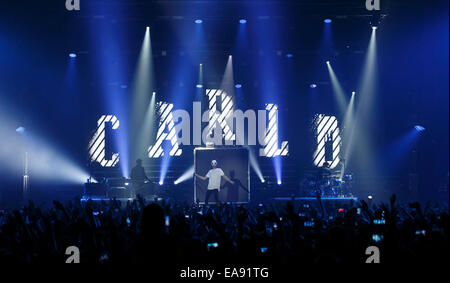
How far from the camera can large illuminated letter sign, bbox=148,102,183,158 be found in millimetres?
22531

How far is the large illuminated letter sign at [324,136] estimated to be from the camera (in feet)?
74.9

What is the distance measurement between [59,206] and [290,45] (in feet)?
51.4

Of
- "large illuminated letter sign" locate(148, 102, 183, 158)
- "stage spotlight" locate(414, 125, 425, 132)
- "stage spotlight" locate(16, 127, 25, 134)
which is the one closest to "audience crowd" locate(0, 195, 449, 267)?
→ "stage spotlight" locate(16, 127, 25, 134)

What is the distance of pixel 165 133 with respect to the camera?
22719 millimetres

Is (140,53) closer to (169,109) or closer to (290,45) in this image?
(169,109)

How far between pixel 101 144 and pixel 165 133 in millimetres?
2744

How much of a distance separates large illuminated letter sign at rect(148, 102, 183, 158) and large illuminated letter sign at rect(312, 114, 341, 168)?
5.84 meters

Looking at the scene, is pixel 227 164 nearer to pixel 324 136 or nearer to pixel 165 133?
pixel 165 133

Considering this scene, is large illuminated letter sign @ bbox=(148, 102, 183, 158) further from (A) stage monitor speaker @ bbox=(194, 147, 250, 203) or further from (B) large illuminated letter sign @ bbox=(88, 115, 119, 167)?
(A) stage monitor speaker @ bbox=(194, 147, 250, 203)

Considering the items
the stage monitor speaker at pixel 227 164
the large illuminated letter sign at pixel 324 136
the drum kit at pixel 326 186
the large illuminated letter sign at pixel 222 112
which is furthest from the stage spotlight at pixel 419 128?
the large illuminated letter sign at pixel 222 112

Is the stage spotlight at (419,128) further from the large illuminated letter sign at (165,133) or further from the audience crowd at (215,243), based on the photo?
the audience crowd at (215,243)

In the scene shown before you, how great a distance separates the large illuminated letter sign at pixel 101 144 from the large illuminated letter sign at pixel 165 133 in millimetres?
1643

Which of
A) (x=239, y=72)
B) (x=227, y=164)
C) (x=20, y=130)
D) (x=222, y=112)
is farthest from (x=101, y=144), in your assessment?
(x=239, y=72)
